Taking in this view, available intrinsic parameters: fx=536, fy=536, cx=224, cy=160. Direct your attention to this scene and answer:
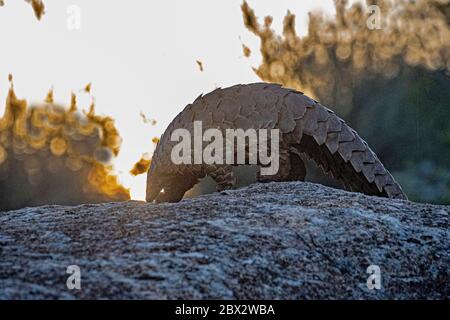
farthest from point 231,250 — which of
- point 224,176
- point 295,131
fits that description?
point 224,176

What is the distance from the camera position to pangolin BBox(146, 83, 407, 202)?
469cm

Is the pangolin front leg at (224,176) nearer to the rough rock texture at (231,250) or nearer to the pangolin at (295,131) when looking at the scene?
the pangolin at (295,131)

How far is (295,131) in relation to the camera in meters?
4.74

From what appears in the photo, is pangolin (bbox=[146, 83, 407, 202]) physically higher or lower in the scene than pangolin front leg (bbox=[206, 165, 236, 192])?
higher

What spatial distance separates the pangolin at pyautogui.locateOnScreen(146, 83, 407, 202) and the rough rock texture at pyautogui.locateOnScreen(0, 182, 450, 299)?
1.69m

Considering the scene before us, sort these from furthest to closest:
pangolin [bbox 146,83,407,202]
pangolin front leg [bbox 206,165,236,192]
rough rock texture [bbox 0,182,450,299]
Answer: pangolin front leg [bbox 206,165,236,192], pangolin [bbox 146,83,407,202], rough rock texture [bbox 0,182,450,299]

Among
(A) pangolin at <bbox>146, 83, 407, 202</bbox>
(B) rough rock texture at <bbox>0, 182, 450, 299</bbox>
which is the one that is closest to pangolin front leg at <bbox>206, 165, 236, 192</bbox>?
(A) pangolin at <bbox>146, 83, 407, 202</bbox>

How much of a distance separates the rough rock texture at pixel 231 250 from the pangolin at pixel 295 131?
5.54 ft

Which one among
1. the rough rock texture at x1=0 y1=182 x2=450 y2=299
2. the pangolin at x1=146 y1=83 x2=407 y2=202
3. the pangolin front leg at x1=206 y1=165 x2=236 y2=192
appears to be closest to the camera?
the rough rock texture at x1=0 y1=182 x2=450 y2=299

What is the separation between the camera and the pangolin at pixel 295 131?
185 inches

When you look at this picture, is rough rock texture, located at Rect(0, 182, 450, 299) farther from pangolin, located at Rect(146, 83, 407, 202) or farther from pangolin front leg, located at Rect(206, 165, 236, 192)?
pangolin front leg, located at Rect(206, 165, 236, 192)

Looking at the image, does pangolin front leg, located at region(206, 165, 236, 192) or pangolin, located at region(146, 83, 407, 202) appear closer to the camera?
pangolin, located at region(146, 83, 407, 202)
